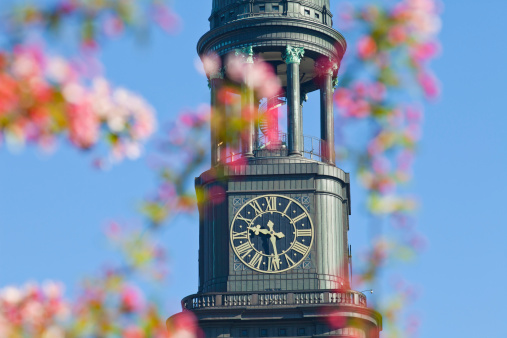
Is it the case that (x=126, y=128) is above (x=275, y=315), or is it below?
below

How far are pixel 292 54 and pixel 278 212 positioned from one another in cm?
869

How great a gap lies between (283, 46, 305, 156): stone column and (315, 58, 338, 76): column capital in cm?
203

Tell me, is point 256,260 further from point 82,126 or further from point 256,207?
point 82,126

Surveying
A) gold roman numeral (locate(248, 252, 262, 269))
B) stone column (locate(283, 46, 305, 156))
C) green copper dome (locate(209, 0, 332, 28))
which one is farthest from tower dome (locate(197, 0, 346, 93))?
gold roman numeral (locate(248, 252, 262, 269))

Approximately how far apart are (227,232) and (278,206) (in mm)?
2965

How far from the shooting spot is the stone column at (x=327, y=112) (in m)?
66.2

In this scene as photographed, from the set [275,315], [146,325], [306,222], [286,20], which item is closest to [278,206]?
[306,222]

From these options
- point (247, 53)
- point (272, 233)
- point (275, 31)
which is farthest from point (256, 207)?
point (275, 31)

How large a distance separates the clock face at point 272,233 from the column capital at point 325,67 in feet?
25.8

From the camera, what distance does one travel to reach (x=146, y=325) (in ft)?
53.3

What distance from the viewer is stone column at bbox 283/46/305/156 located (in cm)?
6544

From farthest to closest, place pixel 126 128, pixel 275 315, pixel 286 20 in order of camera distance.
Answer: pixel 286 20, pixel 275 315, pixel 126 128

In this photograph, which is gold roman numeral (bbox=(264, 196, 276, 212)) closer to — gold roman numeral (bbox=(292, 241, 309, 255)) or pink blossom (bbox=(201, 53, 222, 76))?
gold roman numeral (bbox=(292, 241, 309, 255))

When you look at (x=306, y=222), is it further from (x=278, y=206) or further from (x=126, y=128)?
(x=126, y=128)
